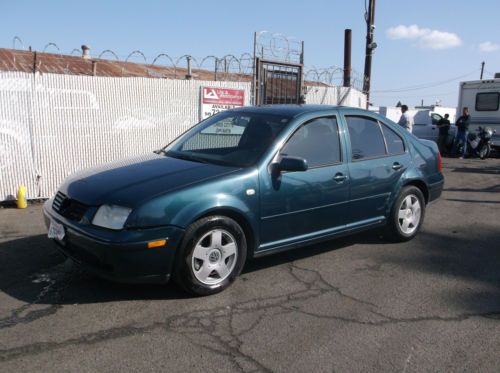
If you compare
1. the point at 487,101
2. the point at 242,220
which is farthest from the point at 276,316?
the point at 487,101

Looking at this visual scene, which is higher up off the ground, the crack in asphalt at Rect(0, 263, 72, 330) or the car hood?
the car hood

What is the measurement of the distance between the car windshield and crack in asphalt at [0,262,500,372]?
126 centimetres

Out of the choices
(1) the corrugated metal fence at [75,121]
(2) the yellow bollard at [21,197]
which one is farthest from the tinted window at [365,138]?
(2) the yellow bollard at [21,197]

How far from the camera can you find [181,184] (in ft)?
12.8

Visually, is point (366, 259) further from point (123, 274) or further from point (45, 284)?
point (45, 284)

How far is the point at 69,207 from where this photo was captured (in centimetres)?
404

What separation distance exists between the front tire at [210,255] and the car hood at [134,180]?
0.40 meters

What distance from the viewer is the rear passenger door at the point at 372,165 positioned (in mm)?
5047

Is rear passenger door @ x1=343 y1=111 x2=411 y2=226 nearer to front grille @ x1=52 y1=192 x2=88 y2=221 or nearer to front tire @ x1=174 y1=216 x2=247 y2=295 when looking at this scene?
front tire @ x1=174 y1=216 x2=247 y2=295

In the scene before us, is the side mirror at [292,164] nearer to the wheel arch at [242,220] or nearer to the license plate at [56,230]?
the wheel arch at [242,220]

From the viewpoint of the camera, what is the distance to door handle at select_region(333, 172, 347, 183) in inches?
188

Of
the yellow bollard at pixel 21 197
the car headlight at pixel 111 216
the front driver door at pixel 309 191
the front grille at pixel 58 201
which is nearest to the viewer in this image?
the car headlight at pixel 111 216

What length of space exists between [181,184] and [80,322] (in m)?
1.29

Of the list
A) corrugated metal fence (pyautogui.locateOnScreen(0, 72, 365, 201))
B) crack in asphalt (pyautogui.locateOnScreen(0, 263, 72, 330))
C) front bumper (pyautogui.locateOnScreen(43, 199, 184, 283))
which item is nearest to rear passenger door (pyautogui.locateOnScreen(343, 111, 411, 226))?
front bumper (pyautogui.locateOnScreen(43, 199, 184, 283))
